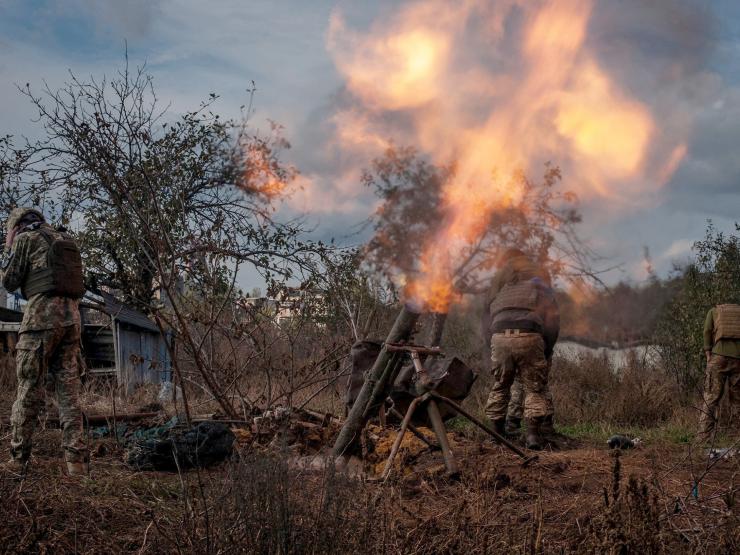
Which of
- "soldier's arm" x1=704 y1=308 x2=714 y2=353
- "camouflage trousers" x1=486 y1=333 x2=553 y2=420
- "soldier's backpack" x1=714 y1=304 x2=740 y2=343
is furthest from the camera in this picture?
"soldier's arm" x1=704 y1=308 x2=714 y2=353

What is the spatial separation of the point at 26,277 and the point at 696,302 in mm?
10192

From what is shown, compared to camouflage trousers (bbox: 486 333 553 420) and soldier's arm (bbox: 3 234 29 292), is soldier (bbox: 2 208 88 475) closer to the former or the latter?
soldier's arm (bbox: 3 234 29 292)

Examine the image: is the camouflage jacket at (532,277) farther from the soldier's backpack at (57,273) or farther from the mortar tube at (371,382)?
the soldier's backpack at (57,273)

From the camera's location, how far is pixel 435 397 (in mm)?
5434

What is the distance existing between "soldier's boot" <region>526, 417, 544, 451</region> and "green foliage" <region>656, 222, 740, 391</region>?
5.39 meters

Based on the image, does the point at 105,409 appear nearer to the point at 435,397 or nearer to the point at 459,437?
the point at 459,437

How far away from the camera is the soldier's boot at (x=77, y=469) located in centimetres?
607

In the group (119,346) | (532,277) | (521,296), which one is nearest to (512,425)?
(521,296)

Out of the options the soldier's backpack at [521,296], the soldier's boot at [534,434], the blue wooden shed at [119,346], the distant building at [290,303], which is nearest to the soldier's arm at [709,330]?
the soldier's backpack at [521,296]

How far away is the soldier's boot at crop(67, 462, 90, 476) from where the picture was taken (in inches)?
239

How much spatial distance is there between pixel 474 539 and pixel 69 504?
8.39 feet

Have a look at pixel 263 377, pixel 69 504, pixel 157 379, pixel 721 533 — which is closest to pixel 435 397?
pixel 721 533

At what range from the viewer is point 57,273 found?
638 cm

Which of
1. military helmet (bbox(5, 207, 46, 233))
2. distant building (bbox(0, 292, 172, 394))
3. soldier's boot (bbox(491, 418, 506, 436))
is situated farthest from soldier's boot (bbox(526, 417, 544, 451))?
distant building (bbox(0, 292, 172, 394))
